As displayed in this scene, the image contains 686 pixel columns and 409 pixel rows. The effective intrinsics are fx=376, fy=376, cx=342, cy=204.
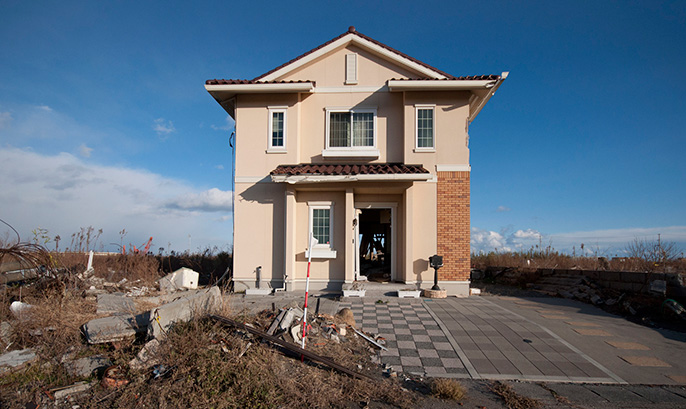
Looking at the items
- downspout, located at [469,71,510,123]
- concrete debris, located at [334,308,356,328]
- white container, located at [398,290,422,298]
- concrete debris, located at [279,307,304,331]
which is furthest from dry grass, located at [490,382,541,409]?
downspout, located at [469,71,510,123]

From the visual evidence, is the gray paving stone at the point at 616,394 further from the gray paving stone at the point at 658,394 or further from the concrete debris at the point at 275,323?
the concrete debris at the point at 275,323

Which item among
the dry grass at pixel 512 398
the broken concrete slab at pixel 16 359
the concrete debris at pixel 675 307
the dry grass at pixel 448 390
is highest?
the concrete debris at pixel 675 307

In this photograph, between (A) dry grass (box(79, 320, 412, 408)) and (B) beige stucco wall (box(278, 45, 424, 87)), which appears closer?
(A) dry grass (box(79, 320, 412, 408))

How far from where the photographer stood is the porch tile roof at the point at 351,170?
38.2 ft

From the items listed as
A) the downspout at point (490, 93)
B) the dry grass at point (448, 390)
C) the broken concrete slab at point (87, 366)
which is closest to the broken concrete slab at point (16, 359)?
the broken concrete slab at point (87, 366)

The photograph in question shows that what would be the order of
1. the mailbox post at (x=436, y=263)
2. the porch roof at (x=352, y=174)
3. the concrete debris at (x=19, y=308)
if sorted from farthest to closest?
the mailbox post at (x=436, y=263)
the porch roof at (x=352, y=174)
the concrete debris at (x=19, y=308)

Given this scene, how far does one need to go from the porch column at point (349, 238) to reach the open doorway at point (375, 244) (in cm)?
155

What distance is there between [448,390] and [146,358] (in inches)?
170

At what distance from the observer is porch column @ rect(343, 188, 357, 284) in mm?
12109

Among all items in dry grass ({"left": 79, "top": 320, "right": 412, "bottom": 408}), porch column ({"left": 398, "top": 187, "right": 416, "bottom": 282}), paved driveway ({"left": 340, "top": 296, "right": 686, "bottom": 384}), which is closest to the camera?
dry grass ({"left": 79, "top": 320, "right": 412, "bottom": 408})

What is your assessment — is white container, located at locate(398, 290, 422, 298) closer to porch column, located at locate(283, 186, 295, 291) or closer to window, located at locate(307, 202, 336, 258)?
window, located at locate(307, 202, 336, 258)

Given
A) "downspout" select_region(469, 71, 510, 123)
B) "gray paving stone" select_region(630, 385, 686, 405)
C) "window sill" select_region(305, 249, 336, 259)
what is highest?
"downspout" select_region(469, 71, 510, 123)

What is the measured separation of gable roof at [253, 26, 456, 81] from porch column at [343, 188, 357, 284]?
4.78m

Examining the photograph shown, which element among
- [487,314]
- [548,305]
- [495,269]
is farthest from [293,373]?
[495,269]
